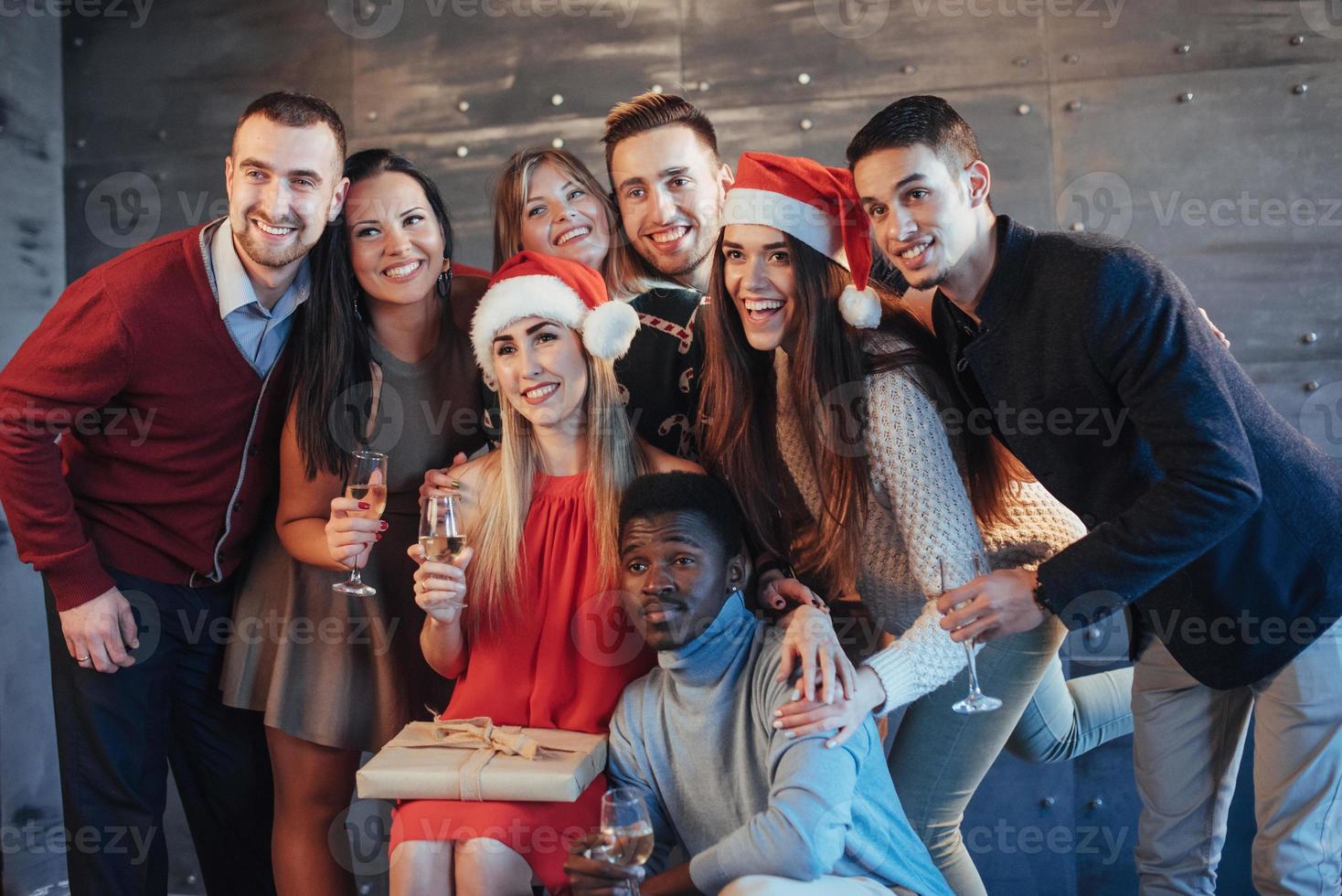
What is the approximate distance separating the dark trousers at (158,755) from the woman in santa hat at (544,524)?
0.79m

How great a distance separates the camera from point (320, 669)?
290 centimetres

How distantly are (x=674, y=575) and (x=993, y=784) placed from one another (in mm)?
2109

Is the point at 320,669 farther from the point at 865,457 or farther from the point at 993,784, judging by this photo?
the point at 993,784

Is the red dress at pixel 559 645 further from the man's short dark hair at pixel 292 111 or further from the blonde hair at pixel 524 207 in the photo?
the man's short dark hair at pixel 292 111

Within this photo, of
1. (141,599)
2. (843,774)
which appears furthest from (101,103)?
(843,774)

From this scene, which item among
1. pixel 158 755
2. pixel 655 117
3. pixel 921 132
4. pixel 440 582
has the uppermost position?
pixel 655 117

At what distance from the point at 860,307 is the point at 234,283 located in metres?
1.56

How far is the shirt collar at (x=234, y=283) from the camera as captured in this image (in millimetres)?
2807

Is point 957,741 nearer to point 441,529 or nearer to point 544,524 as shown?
point 544,524

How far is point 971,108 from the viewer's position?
3818 millimetres

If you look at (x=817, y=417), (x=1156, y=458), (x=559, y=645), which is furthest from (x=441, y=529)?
(x=1156, y=458)

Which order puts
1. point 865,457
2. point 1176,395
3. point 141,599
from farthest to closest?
point 141,599
point 865,457
point 1176,395

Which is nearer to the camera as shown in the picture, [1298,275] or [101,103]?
[1298,275]

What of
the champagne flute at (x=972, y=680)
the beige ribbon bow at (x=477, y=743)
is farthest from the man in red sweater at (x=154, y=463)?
the champagne flute at (x=972, y=680)
